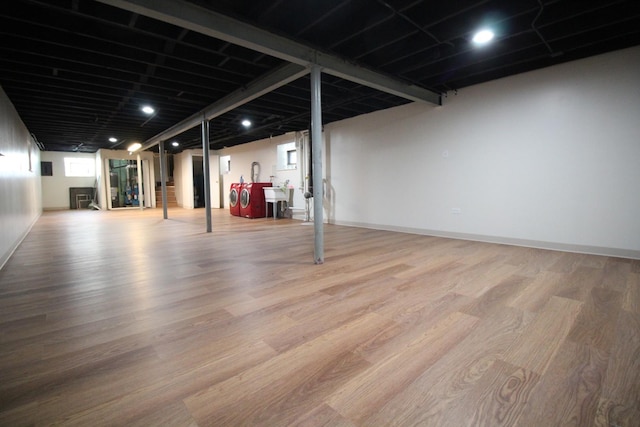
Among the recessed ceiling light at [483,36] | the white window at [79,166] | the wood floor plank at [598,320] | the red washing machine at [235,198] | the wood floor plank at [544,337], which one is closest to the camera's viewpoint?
the wood floor plank at [544,337]

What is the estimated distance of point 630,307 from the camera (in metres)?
2.17

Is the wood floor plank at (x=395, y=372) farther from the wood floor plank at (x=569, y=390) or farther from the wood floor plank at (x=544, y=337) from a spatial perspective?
the wood floor plank at (x=569, y=390)

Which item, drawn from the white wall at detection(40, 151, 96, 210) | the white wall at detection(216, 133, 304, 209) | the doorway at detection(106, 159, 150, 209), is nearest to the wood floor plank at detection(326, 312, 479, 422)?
the white wall at detection(216, 133, 304, 209)

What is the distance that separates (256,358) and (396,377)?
733 millimetres

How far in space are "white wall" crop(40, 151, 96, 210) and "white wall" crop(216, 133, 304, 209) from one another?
23.9 feet

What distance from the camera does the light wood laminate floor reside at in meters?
1.20

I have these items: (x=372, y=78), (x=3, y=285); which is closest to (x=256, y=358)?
(x=3, y=285)

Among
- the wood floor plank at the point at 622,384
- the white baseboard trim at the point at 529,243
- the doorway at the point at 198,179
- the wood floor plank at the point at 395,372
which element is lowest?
the wood floor plank at the point at 622,384

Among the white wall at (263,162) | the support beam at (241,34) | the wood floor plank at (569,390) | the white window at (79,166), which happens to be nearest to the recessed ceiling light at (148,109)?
the white wall at (263,162)

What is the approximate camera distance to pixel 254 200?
8.65 m

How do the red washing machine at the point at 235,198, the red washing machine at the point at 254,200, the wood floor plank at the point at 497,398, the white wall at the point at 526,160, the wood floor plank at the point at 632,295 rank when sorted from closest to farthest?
the wood floor plank at the point at 497,398
the wood floor plank at the point at 632,295
the white wall at the point at 526,160
the red washing machine at the point at 254,200
the red washing machine at the point at 235,198

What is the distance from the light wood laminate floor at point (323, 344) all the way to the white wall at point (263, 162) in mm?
5566

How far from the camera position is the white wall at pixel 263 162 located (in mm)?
8719

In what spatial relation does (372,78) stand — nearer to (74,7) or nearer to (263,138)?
(74,7)
